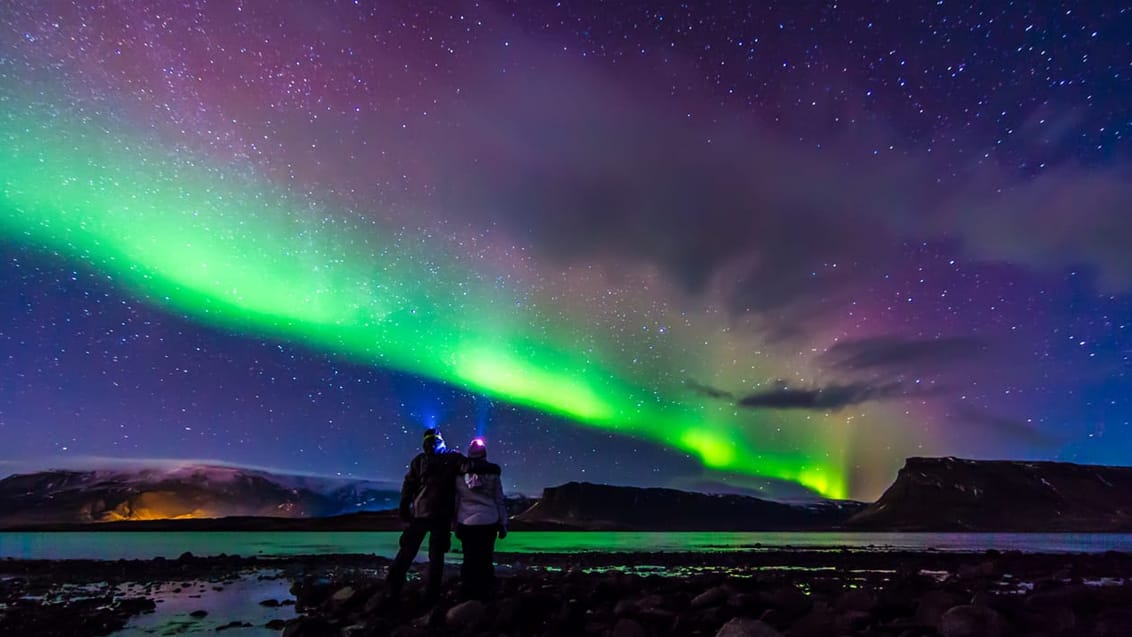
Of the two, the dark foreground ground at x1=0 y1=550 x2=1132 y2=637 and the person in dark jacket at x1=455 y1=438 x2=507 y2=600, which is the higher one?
the person in dark jacket at x1=455 y1=438 x2=507 y2=600

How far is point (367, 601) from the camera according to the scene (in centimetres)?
1160

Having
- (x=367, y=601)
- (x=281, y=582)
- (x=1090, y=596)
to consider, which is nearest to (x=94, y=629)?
(x=367, y=601)

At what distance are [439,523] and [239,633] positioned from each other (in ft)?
12.6

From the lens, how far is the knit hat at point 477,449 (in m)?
10.8

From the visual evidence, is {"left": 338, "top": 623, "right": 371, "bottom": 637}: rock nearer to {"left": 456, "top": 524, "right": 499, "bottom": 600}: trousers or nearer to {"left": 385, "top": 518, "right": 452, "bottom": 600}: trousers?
{"left": 385, "top": 518, "right": 452, "bottom": 600}: trousers

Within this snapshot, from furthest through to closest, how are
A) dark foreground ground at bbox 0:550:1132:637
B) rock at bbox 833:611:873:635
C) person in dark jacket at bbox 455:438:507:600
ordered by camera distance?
1. person in dark jacket at bbox 455:438:507:600
2. rock at bbox 833:611:873:635
3. dark foreground ground at bbox 0:550:1132:637

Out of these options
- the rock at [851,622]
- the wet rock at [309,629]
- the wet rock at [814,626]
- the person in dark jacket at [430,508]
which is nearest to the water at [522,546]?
the person in dark jacket at [430,508]

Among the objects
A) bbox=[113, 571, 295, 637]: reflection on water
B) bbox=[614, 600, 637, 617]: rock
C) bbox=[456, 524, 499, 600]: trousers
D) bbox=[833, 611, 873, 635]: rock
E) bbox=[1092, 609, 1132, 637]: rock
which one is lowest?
bbox=[113, 571, 295, 637]: reflection on water

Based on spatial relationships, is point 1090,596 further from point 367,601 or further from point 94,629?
point 94,629

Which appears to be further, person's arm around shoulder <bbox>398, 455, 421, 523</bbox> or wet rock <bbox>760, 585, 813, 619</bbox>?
person's arm around shoulder <bbox>398, 455, 421, 523</bbox>

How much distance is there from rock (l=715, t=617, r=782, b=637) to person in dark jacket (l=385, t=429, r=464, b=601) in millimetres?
4770

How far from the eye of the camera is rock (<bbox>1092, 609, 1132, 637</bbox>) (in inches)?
316

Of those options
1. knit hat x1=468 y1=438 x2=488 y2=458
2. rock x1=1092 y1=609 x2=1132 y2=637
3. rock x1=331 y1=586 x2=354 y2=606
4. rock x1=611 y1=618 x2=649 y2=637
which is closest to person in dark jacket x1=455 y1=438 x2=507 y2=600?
knit hat x1=468 y1=438 x2=488 y2=458

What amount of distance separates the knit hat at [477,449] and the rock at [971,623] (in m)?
6.81
